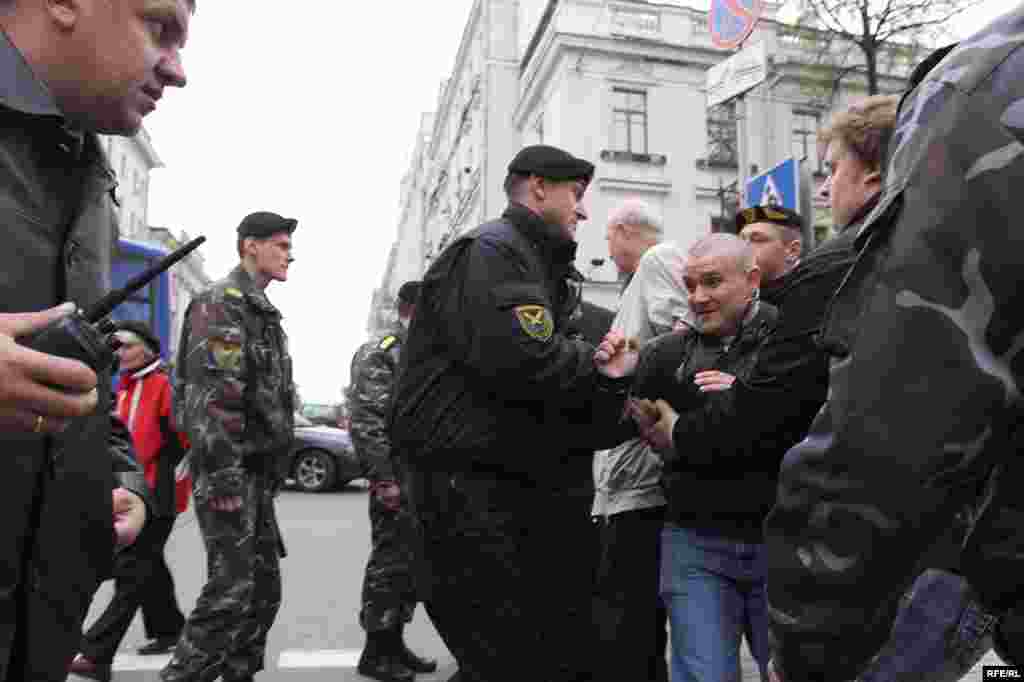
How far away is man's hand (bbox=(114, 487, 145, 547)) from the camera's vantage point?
68.6 inches

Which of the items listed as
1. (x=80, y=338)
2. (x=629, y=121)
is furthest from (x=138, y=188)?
(x=80, y=338)

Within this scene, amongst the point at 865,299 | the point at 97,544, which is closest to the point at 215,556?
the point at 97,544

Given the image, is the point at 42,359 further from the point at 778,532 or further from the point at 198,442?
the point at 198,442

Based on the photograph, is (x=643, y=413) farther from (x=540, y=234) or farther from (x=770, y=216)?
(x=770, y=216)

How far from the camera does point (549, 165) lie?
2969mm

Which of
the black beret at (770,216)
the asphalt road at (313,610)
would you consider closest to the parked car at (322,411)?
the asphalt road at (313,610)

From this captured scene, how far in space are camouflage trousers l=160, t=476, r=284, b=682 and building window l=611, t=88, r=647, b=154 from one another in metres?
24.3

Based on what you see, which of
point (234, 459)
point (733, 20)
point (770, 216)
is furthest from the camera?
point (733, 20)

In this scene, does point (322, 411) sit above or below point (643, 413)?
below

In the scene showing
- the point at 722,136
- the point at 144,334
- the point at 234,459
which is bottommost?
the point at 234,459

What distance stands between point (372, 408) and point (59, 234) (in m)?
3.72

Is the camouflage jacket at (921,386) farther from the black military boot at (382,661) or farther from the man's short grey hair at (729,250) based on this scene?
the black military boot at (382,661)

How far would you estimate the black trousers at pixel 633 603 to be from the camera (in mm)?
3170

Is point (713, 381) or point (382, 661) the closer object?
point (713, 381)
